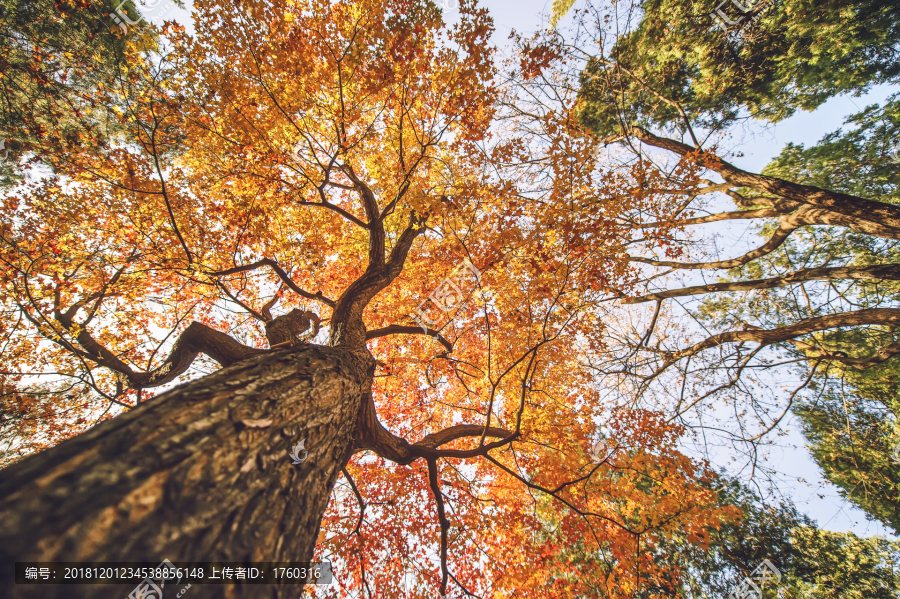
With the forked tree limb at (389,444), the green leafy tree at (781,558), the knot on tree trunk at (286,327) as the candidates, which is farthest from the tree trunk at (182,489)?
the green leafy tree at (781,558)

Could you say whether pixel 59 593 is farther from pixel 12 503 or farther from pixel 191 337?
pixel 191 337

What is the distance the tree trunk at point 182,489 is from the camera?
3.20ft

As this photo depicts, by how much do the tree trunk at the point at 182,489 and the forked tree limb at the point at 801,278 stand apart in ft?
28.4

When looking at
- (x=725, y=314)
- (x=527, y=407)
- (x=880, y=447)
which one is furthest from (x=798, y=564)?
(x=527, y=407)

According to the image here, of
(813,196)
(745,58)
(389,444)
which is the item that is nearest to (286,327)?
(389,444)

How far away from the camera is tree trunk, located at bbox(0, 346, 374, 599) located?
38.4 inches

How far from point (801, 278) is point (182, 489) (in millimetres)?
9987

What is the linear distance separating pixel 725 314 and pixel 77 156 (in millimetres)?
16491

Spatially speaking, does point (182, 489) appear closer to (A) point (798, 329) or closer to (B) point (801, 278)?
(A) point (798, 329)

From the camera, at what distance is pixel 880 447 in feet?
26.5

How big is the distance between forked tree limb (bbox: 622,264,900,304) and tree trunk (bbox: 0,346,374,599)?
8.65 metres

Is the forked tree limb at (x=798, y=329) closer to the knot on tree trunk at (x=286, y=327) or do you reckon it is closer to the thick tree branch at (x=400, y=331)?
the thick tree branch at (x=400, y=331)

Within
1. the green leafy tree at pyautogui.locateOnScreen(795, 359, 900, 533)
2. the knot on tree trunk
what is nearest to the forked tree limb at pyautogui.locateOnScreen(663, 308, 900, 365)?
the green leafy tree at pyautogui.locateOnScreen(795, 359, 900, 533)

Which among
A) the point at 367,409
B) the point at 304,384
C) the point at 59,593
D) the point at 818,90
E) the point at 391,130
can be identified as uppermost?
the point at 818,90
